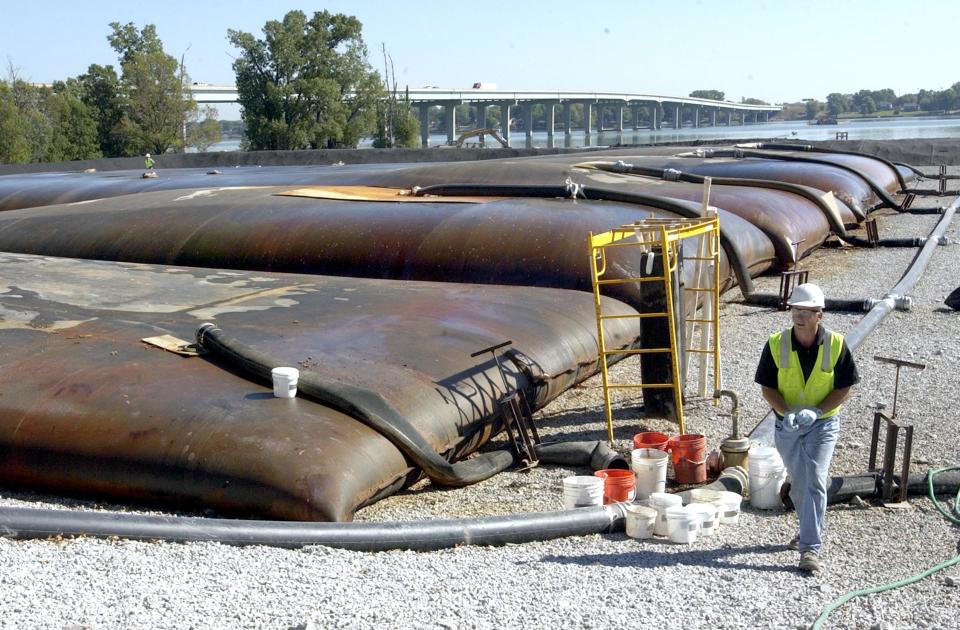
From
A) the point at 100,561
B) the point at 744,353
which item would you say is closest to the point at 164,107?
the point at 744,353

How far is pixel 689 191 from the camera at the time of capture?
721 inches

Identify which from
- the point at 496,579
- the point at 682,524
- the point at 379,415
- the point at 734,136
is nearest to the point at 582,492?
the point at 682,524

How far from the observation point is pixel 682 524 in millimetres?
6266

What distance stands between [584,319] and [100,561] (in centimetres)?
643

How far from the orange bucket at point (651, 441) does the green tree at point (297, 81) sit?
62.8 meters

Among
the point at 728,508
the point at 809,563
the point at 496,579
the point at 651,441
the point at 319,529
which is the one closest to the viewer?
the point at 496,579

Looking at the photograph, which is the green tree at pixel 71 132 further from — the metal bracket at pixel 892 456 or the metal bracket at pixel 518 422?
the metal bracket at pixel 892 456

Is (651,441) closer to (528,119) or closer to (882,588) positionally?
(882,588)

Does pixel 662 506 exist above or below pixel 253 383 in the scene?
below

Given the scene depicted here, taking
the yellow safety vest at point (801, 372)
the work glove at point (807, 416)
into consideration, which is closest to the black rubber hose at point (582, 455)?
the yellow safety vest at point (801, 372)

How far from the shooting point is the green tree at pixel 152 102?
220 ft

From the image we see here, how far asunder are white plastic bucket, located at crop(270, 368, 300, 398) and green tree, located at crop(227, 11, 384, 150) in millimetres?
62657

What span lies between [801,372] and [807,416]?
0.29 meters

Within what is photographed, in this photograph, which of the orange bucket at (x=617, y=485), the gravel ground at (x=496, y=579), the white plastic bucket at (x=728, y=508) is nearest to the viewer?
the gravel ground at (x=496, y=579)
